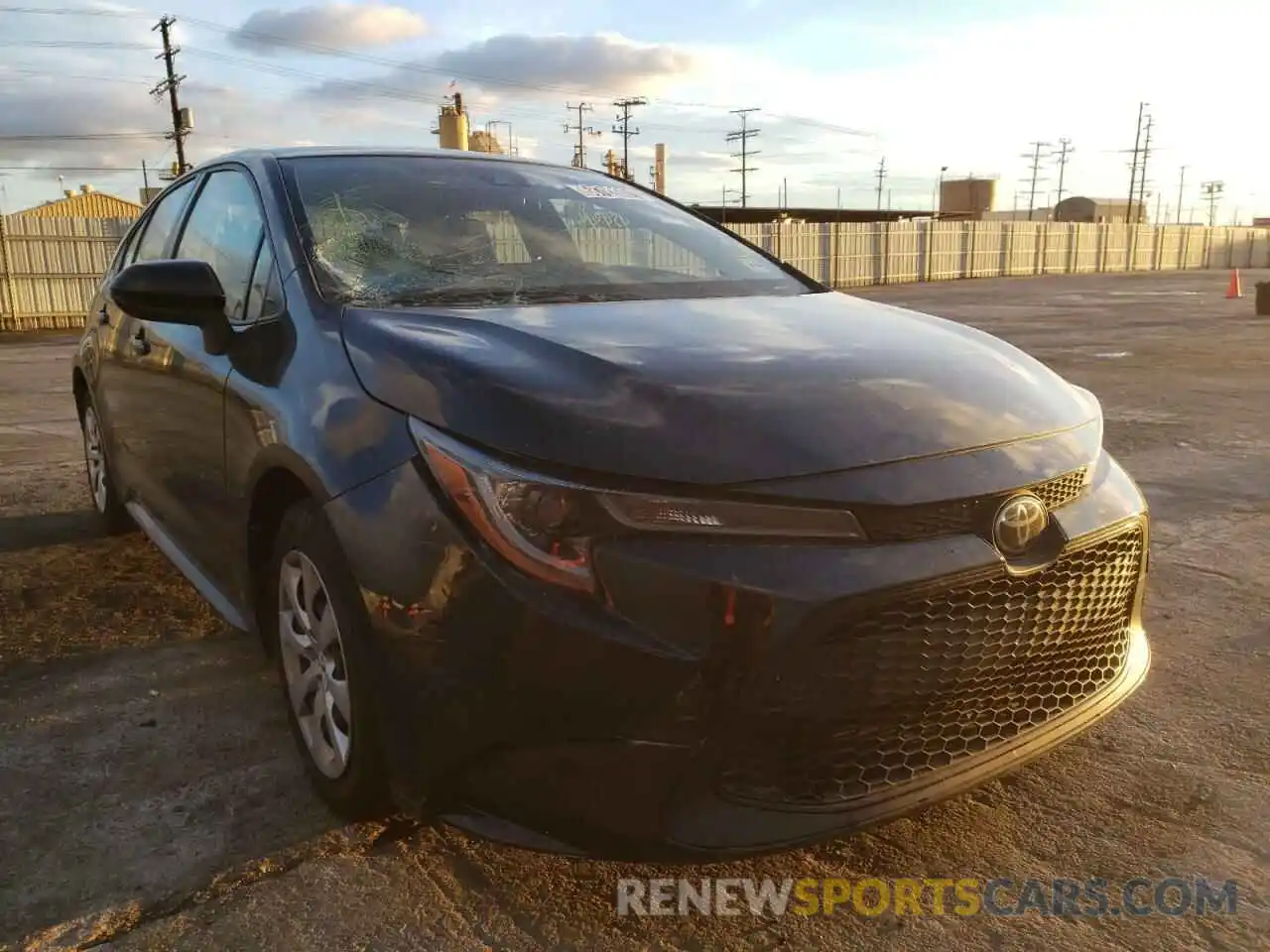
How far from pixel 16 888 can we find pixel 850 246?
35.1m

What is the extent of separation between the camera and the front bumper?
1.62m

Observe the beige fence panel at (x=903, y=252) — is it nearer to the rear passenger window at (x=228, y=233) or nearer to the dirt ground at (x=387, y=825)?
the dirt ground at (x=387, y=825)

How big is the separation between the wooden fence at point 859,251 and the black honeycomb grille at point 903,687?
61.9 inches

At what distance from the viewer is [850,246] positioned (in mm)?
34938

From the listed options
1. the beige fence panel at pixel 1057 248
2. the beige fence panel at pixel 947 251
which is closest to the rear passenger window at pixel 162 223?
the beige fence panel at pixel 947 251

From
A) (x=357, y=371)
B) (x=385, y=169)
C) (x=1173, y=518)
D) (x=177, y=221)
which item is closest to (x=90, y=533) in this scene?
(x=177, y=221)

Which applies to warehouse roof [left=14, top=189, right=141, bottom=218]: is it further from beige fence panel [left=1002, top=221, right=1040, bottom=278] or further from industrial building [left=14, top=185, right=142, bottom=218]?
beige fence panel [left=1002, top=221, right=1040, bottom=278]

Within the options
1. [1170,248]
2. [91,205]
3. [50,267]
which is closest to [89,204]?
[91,205]

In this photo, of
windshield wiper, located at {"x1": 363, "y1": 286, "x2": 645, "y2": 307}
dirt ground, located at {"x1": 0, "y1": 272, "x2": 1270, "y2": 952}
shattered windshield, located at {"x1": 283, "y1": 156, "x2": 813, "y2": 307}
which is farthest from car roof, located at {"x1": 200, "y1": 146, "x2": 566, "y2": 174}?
dirt ground, located at {"x1": 0, "y1": 272, "x2": 1270, "y2": 952}

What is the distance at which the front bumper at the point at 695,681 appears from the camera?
1.62 meters

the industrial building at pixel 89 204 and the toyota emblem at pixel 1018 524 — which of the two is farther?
the industrial building at pixel 89 204

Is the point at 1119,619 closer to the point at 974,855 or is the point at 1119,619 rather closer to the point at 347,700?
the point at 974,855

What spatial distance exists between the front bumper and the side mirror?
3.30 feet

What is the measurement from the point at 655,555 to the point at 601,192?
2.11 m
